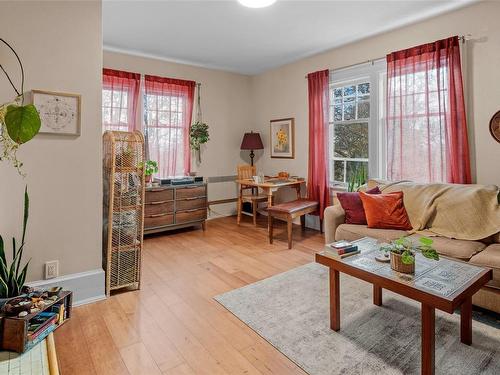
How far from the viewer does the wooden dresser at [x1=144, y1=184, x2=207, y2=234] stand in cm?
416

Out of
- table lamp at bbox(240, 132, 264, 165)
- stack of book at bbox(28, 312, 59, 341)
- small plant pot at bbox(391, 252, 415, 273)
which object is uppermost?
table lamp at bbox(240, 132, 264, 165)

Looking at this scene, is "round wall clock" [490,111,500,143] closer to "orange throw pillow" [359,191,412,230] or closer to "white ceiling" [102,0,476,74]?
"orange throw pillow" [359,191,412,230]

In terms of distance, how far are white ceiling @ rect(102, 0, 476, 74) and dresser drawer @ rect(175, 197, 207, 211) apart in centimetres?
215

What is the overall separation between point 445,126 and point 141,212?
3.13 metres

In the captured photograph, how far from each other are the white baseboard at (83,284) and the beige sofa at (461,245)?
2.29 m

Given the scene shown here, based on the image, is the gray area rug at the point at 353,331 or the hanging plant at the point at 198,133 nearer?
the gray area rug at the point at 353,331

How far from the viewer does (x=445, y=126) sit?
10.1ft

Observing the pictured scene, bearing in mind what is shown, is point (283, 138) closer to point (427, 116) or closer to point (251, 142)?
point (251, 142)

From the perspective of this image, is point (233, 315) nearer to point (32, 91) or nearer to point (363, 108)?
point (32, 91)

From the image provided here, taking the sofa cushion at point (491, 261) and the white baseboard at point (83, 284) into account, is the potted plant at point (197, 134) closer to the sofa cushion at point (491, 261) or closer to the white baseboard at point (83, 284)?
the white baseboard at point (83, 284)

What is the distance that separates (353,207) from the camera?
3254mm

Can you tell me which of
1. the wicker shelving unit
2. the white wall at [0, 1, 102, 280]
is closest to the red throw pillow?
the wicker shelving unit

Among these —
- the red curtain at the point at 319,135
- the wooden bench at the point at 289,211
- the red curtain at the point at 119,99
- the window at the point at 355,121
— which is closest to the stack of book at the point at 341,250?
the wooden bench at the point at 289,211

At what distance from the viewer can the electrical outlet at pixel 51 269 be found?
225 cm
